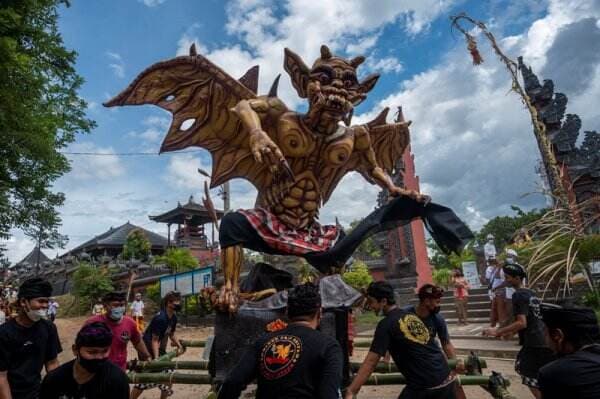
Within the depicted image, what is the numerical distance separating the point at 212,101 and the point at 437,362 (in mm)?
2668

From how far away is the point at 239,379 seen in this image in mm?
1833

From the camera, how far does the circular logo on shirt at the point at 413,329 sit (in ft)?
9.00

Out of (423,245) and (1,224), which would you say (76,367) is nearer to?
(1,224)

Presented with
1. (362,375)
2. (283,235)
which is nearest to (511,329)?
(362,375)

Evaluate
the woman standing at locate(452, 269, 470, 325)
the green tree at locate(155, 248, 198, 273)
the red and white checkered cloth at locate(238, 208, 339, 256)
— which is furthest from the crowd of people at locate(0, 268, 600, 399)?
the green tree at locate(155, 248, 198, 273)

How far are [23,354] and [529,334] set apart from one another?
12.4 feet

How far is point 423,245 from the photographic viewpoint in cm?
1363

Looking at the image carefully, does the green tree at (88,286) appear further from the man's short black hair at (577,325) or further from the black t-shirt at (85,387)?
the man's short black hair at (577,325)

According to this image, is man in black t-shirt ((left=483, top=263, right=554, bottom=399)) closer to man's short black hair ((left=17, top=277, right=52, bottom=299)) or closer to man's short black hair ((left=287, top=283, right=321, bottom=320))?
man's short black hair ((left=287, top=283, right=321, bottom=320))

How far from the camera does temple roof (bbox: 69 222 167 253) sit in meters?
29.1

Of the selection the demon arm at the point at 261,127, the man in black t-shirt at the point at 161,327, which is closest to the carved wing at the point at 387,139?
the demon arm at the point at 261,127

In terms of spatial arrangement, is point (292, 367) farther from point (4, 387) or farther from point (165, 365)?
point (165, 365)

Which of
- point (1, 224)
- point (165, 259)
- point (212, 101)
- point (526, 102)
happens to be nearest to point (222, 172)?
point (212, 101)

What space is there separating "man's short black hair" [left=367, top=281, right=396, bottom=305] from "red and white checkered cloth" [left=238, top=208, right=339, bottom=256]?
1.80 feet
